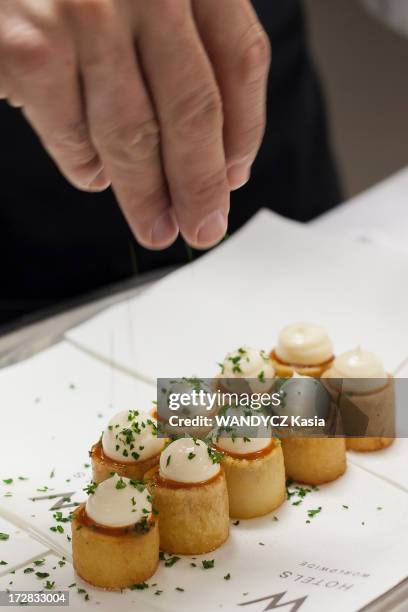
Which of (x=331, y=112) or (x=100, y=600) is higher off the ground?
(x=100, y=600)

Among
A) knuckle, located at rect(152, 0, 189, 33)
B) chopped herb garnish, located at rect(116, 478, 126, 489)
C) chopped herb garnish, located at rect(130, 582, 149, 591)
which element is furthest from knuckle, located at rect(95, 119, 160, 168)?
chopped herb garnish, located at rect(130, 582, 149, 591)

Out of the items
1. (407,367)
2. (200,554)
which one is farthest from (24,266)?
(200,554)

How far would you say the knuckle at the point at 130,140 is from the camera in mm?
1052

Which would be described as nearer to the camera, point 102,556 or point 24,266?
point 102,556

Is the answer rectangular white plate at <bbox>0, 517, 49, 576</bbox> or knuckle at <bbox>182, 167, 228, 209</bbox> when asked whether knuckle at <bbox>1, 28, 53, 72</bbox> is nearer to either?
knuckle at <bbox>182, 167, 228, 209</bbox>

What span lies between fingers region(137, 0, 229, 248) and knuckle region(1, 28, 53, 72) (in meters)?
0.11

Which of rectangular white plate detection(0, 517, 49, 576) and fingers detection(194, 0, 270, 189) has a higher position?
fingers detection(194, 0, 270, 189)

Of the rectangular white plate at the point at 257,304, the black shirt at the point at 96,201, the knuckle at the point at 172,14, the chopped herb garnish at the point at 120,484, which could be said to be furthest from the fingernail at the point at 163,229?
the black shirt at the point at 96,201

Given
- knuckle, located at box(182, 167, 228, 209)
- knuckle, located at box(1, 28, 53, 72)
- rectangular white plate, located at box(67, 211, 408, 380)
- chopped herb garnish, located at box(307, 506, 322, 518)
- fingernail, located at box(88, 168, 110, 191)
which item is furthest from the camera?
rectangular white plate, located at box(67, 211, 408, 380)

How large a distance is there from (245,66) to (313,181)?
167 centimetres

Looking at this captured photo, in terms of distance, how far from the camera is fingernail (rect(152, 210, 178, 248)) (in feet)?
3.77

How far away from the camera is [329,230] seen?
2363 mm

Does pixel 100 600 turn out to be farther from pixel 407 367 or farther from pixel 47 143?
pixel 407 367

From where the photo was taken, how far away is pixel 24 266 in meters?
2.50
